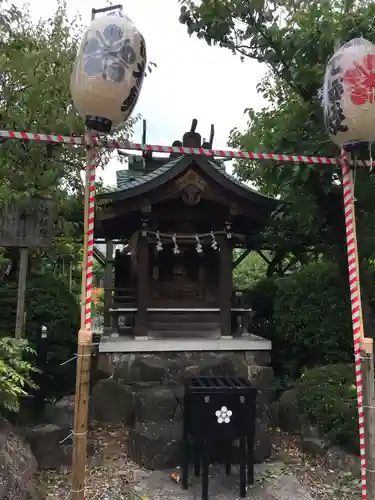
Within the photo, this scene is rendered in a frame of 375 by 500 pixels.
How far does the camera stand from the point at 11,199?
552 cm

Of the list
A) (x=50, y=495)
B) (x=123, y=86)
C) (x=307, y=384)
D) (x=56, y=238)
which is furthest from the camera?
(x=56, y=238)

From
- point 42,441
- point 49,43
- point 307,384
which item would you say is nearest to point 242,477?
point 307,384

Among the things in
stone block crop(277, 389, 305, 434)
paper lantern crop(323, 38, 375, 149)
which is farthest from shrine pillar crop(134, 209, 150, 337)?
paper lantern crop(323, 38, 375, 149)

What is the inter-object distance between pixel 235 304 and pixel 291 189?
291cm

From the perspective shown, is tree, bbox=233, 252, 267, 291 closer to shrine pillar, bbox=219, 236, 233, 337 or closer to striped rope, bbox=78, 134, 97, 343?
shrine pillar, bbox=219, 236, 233, 337

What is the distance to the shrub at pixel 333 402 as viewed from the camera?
17.7 ft

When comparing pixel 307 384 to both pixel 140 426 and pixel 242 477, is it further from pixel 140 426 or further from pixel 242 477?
pixel 140 426

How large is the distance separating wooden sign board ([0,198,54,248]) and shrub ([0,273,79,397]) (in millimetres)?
1962

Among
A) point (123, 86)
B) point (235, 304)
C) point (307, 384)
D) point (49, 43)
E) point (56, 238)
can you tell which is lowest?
point (307, 384)

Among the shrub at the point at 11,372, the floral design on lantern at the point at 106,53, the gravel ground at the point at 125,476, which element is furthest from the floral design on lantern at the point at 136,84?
the gravel ground at the point at 125,476

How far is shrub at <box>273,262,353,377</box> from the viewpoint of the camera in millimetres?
7879

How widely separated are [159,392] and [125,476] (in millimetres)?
1276

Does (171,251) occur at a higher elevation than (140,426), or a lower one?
higher

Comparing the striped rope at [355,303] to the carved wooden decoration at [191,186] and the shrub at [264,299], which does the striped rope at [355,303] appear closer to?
the carved wooden decoration at [191,186]
